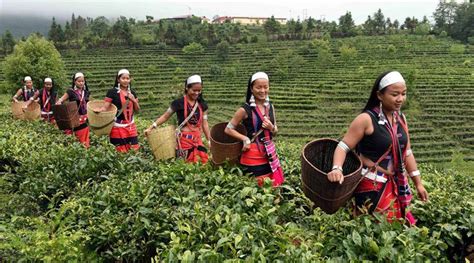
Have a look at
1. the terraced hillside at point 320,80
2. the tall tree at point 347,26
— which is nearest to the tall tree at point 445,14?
the tall tree at point 347,26

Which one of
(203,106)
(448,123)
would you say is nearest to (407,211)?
(203,106)

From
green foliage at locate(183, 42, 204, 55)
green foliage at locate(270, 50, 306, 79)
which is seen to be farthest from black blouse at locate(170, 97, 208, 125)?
green foliage at locate(183, 42, 204, 55)

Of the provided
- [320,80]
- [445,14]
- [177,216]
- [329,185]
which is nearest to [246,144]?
[329,185]

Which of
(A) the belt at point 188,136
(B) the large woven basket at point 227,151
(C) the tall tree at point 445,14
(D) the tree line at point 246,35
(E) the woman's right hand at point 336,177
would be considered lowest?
(A) the belt at point 188,136

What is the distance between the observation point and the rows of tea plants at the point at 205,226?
218 cm

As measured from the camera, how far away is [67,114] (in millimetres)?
6590

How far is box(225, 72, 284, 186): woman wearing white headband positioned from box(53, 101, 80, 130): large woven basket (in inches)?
148

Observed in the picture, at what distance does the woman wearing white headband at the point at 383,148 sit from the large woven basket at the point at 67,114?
500 cm

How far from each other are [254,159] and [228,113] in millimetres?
26104

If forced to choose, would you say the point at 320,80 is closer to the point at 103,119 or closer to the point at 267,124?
the point at 103,119

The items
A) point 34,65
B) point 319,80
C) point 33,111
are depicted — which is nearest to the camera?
point 33,111

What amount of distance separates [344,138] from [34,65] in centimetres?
3688

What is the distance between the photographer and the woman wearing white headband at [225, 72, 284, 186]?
12.4 ft

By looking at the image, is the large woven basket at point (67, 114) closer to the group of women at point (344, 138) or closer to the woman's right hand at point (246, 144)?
the group of women at point (344, 138)
